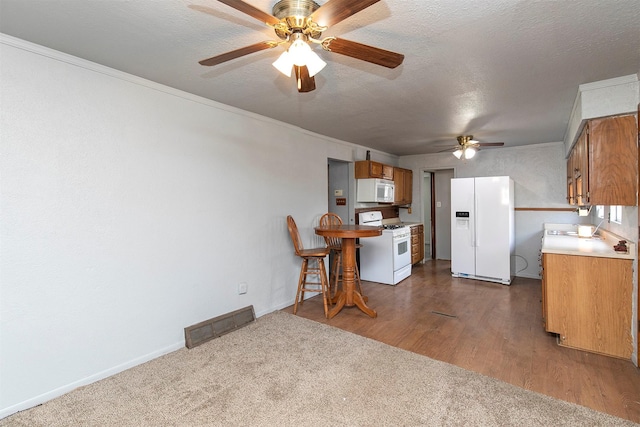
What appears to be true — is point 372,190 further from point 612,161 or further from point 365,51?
point 365,51

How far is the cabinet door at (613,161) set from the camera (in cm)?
226

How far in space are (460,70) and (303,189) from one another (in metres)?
2.25

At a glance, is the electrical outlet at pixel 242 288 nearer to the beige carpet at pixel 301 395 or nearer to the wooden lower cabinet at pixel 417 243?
the beige carpet at pixel 301 395

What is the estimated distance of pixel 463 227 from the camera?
4926 mm

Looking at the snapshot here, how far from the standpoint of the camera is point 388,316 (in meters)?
3.33

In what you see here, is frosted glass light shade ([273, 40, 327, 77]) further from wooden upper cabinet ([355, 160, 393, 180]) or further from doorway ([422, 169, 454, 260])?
doorway ([422, 169, 454, 260])

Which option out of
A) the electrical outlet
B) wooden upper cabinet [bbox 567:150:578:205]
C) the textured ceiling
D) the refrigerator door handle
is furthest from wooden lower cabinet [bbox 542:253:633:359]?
the electrical outlet

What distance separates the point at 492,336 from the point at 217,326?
262 cm

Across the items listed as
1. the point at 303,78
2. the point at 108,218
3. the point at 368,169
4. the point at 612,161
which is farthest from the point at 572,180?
the point at 108,218

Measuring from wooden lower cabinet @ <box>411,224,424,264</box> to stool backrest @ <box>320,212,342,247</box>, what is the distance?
6.49ft

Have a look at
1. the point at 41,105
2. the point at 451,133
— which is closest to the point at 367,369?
the point at 41,105

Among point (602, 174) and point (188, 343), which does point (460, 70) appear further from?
point (188, 343)

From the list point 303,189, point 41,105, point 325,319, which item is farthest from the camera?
point 303,189

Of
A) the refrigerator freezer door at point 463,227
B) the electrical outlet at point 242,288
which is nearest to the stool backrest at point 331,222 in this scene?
the electrical outlet at point 242,288
